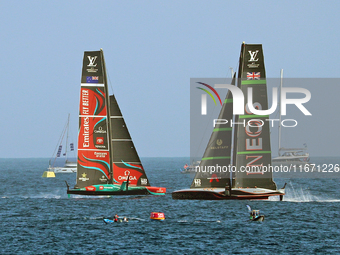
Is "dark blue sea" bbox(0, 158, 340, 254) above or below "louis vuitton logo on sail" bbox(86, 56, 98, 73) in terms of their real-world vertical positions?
below

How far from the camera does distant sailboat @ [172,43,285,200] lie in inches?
2130

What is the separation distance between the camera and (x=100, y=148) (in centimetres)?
6000

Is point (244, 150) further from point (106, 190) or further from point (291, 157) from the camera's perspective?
point (291, 157)

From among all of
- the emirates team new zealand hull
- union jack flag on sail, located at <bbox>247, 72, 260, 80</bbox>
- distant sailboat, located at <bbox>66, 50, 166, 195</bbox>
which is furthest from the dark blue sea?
union jack flag on sail, located at <bbox>247, 72, 260, 80</bbox>

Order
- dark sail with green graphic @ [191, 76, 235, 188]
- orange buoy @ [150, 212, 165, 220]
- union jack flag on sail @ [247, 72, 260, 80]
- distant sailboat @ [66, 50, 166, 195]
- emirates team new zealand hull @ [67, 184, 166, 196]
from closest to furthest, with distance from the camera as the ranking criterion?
orange buoy @ [150, 212, 165, 220]
union jack flag on sail @ [247, 72, 260, 80]
dark sail with green graphic @ [191, 76, 235, 188]
emirates team new zealand hull @ [67, 184, 166, 196]
distant sailboat @ [66, 50, 166, 195]

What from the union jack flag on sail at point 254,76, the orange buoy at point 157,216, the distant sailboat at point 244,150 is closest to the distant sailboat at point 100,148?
the distant sailboat at point 244,150

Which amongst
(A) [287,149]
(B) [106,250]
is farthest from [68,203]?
(A) [287,149]

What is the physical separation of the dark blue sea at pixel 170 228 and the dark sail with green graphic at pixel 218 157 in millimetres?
3077

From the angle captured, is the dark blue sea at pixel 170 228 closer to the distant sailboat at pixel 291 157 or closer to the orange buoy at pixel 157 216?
the orange buoy at pixel 157 216

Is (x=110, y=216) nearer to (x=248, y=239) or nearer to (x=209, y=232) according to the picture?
(x=209, y=232)

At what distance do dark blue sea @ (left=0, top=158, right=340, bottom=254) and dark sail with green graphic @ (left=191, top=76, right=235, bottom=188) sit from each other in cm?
308

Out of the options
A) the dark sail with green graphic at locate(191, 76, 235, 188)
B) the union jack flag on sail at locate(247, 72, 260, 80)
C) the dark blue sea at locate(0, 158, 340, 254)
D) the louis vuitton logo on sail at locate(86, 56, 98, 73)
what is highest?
the louis vuitton logo on sail at locate(86, 56, 98, 73)

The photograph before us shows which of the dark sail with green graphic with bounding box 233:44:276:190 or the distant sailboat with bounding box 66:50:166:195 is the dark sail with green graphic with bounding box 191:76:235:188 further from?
the distant sailboat with bounding box 66:50:166:195

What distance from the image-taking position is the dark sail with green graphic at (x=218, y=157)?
5472cm
